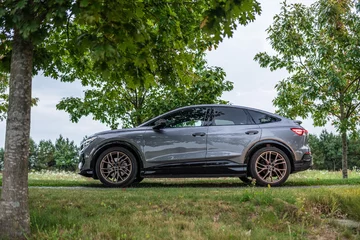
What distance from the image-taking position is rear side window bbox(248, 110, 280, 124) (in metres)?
9.02

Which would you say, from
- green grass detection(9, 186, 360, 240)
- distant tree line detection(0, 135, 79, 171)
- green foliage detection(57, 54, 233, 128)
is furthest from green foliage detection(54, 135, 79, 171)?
green grass detection(9, 186, 360, 240)

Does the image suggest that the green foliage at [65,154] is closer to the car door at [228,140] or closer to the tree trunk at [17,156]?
the car door at [228,140]

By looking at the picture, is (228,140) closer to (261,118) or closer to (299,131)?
(261,118)

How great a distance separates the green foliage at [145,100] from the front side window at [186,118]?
169 inches

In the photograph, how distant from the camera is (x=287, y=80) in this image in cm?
1504

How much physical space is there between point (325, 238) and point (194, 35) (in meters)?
4.75

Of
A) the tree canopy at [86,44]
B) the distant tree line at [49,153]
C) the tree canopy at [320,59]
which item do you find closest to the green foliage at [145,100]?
the tree canopy at [320,59]

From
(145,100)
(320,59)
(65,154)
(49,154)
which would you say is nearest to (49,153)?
(49,154)

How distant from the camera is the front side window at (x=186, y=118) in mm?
8938

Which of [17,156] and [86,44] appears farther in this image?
[17,156]

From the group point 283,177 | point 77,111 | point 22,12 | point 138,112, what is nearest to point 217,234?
point 22,12

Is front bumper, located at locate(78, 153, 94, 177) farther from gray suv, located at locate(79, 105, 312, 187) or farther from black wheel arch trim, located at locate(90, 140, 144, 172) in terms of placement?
black wheel arch trim, located at locate(90, 140, 144, 172)

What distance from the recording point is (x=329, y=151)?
5156 centimetres

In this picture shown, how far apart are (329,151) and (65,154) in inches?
1386
